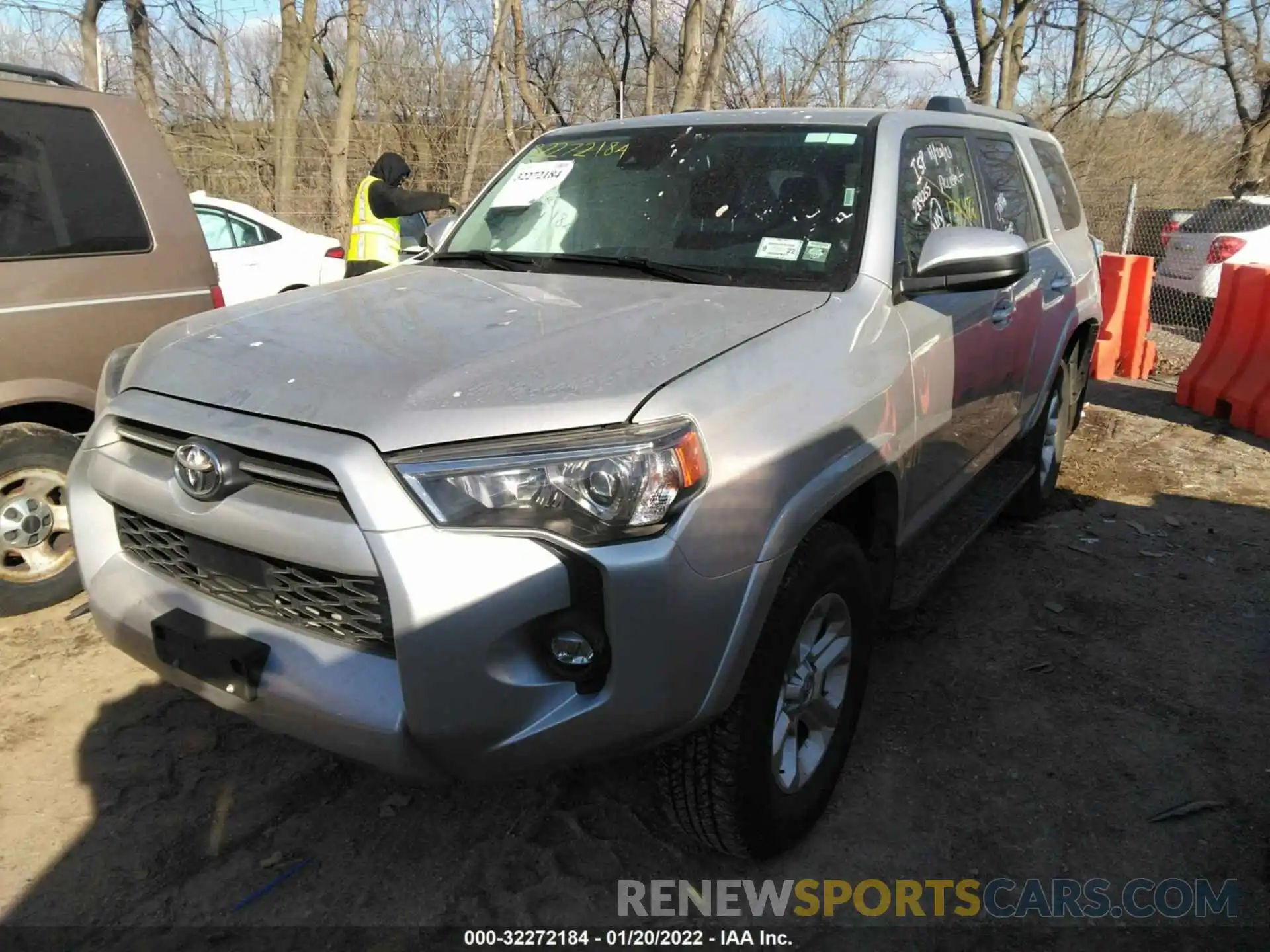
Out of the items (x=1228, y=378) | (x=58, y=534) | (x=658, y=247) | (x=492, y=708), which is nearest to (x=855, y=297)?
(x=658, y=247)

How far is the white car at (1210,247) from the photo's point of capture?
10.1 metres

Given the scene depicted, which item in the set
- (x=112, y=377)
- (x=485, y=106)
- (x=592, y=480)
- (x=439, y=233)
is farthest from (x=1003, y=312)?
(x=485, y=106)

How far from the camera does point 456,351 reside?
2.20 meters

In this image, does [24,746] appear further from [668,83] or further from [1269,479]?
[668,83]

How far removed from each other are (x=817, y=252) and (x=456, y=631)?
170 cm

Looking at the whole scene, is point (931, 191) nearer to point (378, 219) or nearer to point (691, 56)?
point (378, 219)

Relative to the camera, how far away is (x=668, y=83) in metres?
22.6

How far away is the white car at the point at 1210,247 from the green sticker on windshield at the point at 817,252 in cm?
911

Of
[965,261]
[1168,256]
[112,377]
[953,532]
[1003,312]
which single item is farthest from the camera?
[1168,256]

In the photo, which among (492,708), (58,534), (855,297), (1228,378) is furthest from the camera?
(1228,378)

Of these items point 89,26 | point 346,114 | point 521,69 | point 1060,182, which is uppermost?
point 89,26

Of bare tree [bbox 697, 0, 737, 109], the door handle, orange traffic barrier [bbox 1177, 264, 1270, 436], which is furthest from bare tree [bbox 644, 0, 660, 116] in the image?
the door handle

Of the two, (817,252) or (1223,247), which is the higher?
(817,252)

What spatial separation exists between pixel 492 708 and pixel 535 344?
→ 2.83ft
